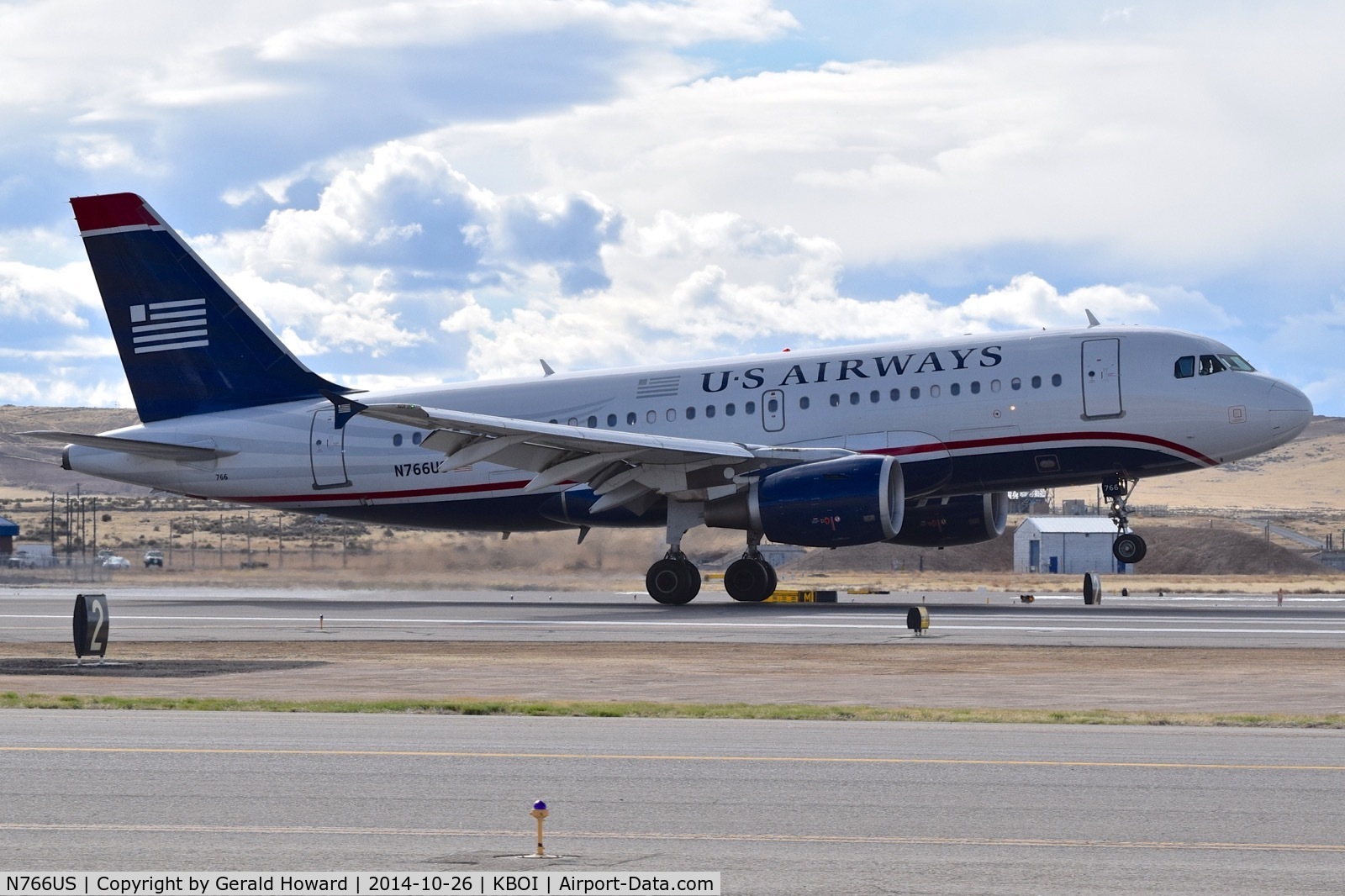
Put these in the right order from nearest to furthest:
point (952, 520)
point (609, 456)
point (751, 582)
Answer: point (609, 456) → point (751, 582) → point (952, 520)

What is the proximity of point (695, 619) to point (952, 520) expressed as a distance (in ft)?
28.9

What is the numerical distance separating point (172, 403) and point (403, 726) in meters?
27.3

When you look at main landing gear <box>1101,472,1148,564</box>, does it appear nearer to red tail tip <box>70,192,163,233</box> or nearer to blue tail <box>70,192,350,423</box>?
blue tail <box>70,192,350,423</box>

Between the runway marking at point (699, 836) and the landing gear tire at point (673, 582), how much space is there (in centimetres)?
2570

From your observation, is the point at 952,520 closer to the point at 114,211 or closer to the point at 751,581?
the point at 751,581

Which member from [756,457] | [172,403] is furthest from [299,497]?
[756,457]

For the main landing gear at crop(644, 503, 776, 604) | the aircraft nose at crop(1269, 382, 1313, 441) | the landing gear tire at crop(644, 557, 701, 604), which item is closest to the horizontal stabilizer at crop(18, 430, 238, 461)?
the landing gear tire at crop(644, 557, 701, 604)

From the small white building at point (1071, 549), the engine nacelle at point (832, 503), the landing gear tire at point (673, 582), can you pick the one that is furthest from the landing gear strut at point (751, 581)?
the small white building at point (1071, 549)

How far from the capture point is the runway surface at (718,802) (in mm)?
8656

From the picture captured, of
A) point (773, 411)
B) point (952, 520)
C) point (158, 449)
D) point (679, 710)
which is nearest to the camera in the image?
point (679, 710)

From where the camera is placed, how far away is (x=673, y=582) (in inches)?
1390

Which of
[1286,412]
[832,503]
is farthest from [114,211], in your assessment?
[1286,412]

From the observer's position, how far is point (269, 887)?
8.06 metres

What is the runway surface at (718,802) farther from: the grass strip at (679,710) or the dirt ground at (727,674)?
the dirt ground at (727,674)
